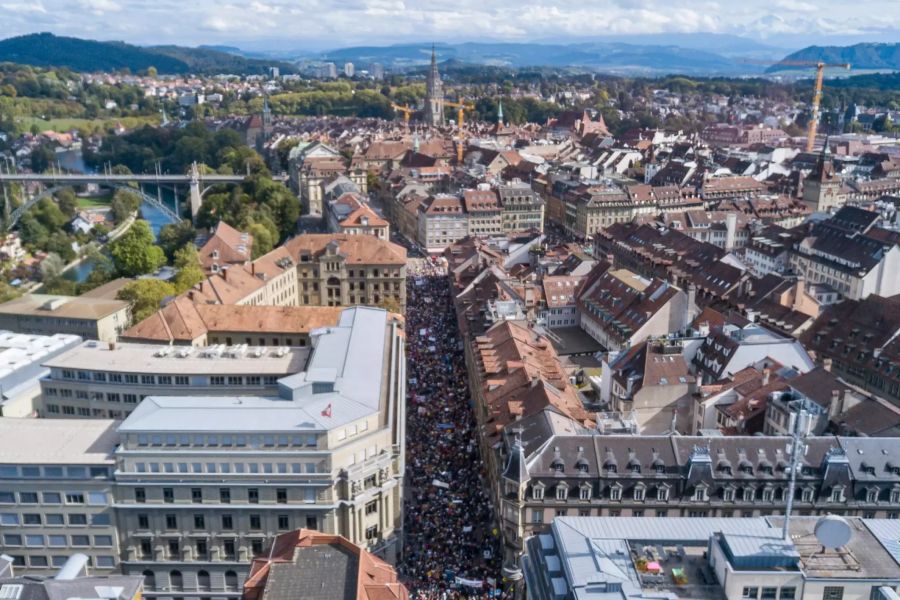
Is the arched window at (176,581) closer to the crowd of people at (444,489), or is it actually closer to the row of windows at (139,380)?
the crowd of people at (444,489)

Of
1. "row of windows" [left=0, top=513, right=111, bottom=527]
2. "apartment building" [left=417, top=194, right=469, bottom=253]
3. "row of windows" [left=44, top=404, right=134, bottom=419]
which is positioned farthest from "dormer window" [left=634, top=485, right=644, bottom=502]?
"apartment building" [left=417, top=194, right=469, bottom=253]

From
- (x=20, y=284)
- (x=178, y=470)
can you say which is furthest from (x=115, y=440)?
(x=20, y=284)

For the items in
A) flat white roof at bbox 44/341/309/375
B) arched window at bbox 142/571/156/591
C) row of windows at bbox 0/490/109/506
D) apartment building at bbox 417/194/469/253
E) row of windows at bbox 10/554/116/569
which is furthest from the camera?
apartment building at bbox 417/194/469/253

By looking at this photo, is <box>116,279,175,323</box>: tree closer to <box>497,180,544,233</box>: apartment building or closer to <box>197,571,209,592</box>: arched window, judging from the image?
<box>197,571,209,592</box>: arched window

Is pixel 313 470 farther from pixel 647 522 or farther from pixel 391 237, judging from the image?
pixel 391 237

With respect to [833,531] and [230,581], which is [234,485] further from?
[833,531]

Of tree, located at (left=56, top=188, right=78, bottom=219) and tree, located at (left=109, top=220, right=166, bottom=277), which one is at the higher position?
tree, located at (left=109, top=220, right=166, bottom=277)
